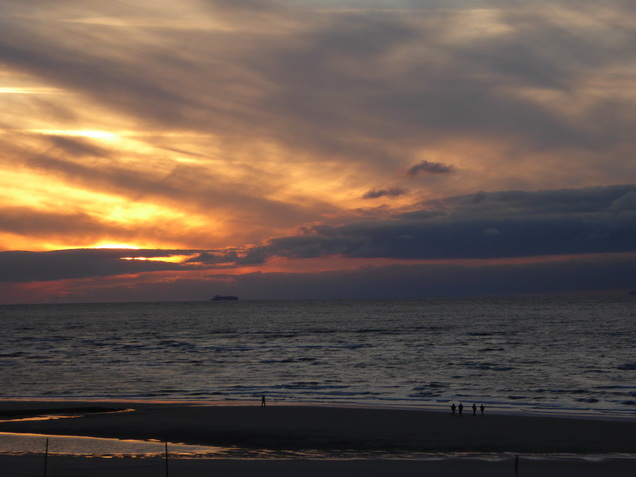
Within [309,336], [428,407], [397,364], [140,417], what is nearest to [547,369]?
[397,364]

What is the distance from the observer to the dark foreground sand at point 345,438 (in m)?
30.2

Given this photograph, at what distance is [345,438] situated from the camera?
3794cm

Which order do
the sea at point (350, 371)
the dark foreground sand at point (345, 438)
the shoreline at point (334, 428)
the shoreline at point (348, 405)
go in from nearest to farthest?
the dark foreground sand at point (345, 438) → the shoreline at point (334, 428) → the shoreline at point (348, 405) → the sea at point (350, 371)

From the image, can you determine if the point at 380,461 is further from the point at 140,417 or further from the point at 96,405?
the point at 96,405

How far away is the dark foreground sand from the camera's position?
1190 inches

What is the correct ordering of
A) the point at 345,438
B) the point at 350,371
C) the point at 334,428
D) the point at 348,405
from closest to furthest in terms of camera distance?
1. the point at 345,438
2. the point at 334,428
3. the point at 348,405
4. the point at 350,371

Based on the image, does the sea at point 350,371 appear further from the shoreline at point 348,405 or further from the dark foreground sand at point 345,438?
the dark foreground sand at point 345,438

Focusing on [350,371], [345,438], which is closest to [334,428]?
[345,438]

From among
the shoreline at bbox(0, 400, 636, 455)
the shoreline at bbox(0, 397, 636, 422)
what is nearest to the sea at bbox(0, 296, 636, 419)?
the shoreline at bbox(0, 397, 636, 422)

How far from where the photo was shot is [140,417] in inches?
1775

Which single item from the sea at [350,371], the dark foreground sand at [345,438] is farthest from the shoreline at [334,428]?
the sea at [350,371]

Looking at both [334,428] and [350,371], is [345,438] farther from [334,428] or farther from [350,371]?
[350,371]

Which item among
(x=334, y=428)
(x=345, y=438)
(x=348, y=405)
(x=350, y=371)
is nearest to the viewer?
(x=345, y=438)

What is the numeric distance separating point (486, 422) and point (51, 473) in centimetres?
2593
